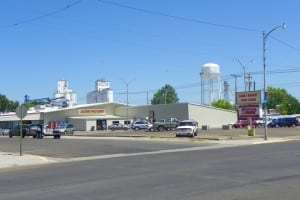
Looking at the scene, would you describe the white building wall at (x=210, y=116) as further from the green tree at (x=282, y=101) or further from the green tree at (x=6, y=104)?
the green tree at (x=6, y=104)

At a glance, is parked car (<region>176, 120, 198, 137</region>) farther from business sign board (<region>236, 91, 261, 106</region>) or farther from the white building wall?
the white building wall

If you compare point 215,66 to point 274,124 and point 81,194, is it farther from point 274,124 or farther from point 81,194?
point 81,194

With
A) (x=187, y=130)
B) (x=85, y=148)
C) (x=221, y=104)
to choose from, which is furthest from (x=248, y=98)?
(x=221, y=104)

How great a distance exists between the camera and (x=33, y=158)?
2875cm

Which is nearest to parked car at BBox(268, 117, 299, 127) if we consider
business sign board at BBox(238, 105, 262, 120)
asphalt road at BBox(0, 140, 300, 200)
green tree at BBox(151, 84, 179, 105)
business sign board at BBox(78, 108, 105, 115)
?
business sign board at BBox(238, 105, 262, 120)

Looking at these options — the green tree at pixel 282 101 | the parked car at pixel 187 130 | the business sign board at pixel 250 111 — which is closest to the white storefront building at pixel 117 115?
the business sign board at pixel 250 111

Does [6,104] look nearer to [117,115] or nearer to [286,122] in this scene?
[117,115]

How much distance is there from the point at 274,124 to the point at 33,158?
74.1m

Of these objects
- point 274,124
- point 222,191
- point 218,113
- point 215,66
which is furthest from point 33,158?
point 215,66

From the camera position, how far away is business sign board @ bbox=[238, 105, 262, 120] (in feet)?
191

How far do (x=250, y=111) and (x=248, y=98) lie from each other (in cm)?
153

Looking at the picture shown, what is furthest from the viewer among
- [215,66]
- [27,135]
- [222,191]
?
[215,66]

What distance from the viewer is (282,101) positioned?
598 feet

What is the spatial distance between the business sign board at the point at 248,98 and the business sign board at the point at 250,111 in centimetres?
47
